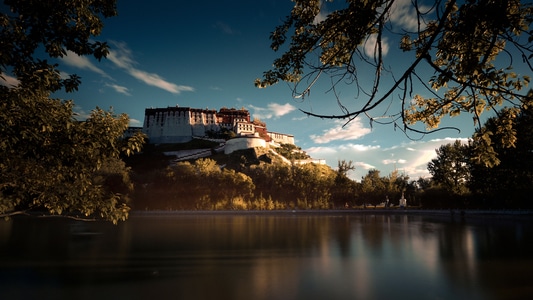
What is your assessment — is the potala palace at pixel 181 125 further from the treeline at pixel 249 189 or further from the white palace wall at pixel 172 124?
the treeline at pixel 249 189

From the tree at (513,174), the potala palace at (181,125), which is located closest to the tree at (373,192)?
the tree at (513,174)

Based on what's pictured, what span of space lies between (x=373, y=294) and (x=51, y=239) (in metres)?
30.3

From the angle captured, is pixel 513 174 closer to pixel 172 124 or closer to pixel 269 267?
pixel 269 267

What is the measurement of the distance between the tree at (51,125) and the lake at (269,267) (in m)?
7.90

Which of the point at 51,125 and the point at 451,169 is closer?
the point at 51,125

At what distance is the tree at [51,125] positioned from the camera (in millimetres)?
5578

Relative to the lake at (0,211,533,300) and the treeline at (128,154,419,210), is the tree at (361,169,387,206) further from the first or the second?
the lake at (0,211,533,300)

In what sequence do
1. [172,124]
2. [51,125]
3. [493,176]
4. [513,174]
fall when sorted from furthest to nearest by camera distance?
1. [172,124]
2. [493,176]
3. [513,174]
4. [51,125]

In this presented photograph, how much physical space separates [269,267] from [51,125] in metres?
14.7

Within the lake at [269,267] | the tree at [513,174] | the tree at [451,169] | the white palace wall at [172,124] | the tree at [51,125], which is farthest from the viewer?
the white palace wall at [172,124]

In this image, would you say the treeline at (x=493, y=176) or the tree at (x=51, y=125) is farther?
the treeline at (x=493, y=176)

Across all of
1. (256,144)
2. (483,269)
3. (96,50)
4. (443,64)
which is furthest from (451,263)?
(256,144)

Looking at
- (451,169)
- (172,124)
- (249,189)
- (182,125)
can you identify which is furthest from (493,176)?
(172,124)

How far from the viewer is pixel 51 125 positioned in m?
5.92
